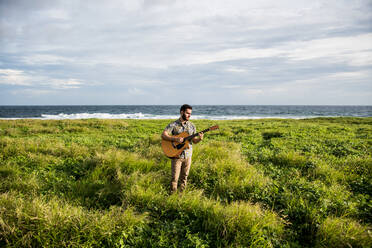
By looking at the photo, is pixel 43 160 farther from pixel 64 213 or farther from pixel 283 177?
pixel 283 177

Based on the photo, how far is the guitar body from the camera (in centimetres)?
497

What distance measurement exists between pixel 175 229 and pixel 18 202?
318 cm

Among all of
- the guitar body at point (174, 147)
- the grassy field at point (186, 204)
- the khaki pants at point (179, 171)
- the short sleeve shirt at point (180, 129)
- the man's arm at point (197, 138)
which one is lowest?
the grassy field at point (186, 204)

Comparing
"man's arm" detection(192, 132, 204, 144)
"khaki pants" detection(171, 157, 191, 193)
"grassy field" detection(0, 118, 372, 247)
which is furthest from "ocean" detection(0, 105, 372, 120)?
"man's arm" detection(192, 132, 204, 144)

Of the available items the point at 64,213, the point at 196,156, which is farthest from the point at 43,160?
the point at 196,156

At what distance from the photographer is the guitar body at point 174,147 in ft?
16.3

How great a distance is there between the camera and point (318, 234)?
373 centimetres

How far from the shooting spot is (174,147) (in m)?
5.07

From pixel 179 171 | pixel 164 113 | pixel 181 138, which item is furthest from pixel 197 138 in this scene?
pixel 164 113

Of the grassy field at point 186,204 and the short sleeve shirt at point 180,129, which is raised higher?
the short sleeve shirt at point 180,129

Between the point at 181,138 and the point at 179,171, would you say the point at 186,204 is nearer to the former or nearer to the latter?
the point at 179,171

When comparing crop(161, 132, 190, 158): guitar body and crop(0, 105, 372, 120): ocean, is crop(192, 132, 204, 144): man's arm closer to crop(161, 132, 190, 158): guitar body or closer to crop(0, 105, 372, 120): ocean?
crop(161, 132, 190, 158): guitar body

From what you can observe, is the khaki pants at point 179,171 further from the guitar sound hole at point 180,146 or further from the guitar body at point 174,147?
the guitar sound hole at point 180,146

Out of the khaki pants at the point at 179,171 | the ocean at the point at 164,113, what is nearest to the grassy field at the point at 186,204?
the khaki pants at the point at 179,171
